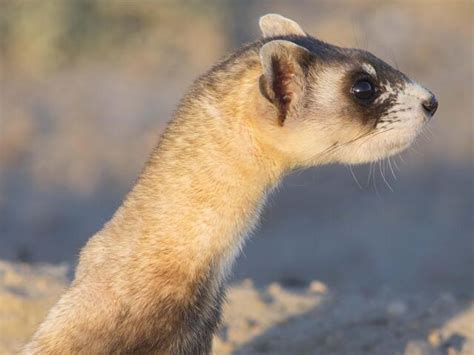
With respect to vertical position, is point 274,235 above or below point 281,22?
below

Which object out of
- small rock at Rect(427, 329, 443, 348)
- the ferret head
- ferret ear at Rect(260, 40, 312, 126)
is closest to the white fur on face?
the ferret head

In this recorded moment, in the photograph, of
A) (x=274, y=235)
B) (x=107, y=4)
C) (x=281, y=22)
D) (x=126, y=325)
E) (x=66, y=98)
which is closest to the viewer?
(x=126, y=325)

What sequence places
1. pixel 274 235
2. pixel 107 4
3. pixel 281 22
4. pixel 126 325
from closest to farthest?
pixel 126 325, pixel 281 22, pixel 274 235, pixel 107 4

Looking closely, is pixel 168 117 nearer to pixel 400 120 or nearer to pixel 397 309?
pixel 397 309

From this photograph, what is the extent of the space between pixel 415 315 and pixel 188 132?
129 inches

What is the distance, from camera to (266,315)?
24.5 feet

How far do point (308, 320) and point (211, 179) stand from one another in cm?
297

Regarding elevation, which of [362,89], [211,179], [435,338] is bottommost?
[435,338]

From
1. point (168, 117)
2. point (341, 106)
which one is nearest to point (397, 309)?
point (341, 106)

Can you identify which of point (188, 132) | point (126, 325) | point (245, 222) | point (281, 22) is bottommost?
point (126, 325)

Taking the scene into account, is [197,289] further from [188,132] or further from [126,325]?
[188,132]

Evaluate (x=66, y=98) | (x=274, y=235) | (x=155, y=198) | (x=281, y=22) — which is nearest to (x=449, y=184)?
(x=274, y=235)

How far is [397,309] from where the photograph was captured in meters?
7.61

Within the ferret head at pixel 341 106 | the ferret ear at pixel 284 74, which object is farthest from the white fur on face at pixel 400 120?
the ferret ear at pixel 284 74
